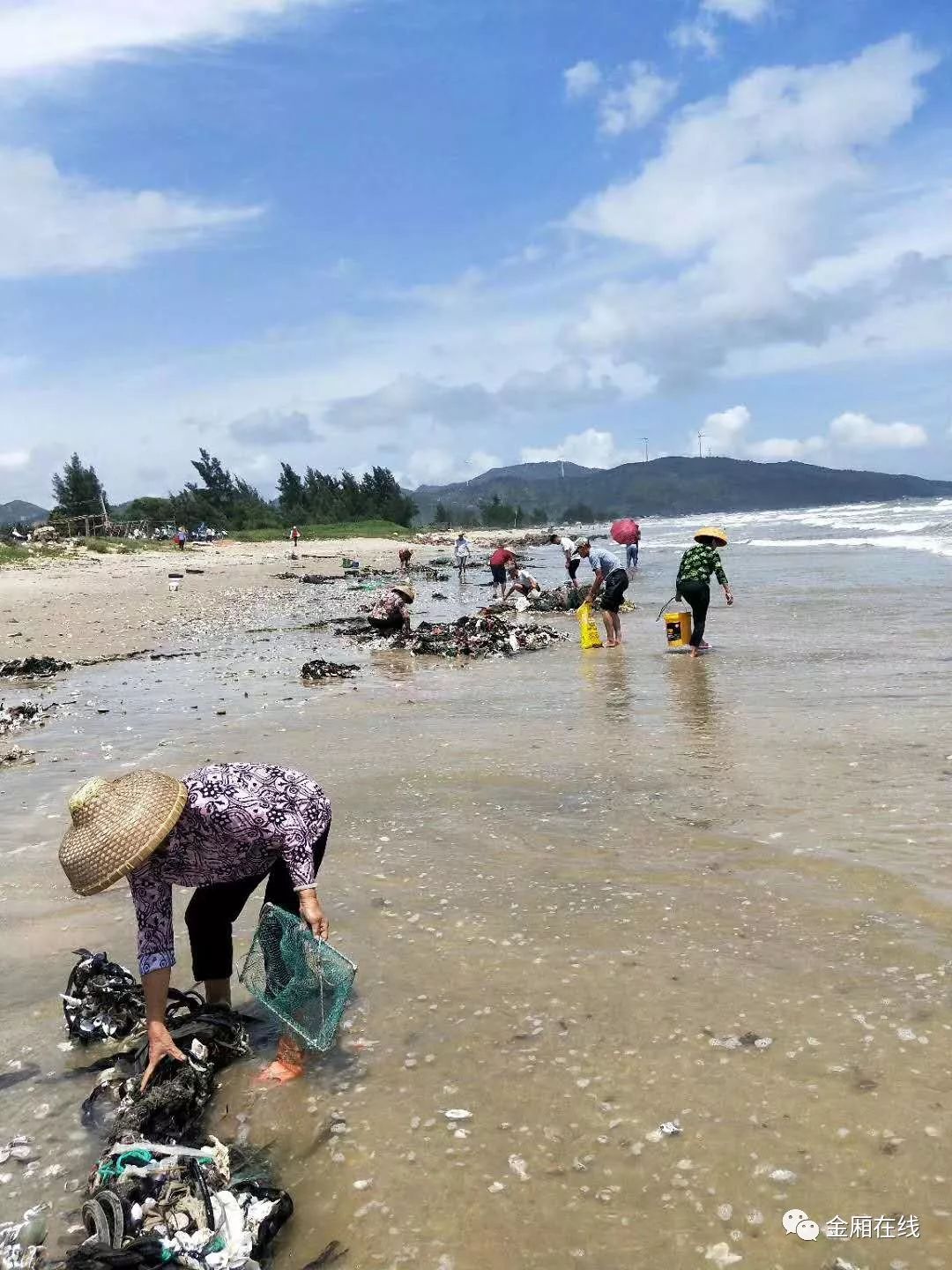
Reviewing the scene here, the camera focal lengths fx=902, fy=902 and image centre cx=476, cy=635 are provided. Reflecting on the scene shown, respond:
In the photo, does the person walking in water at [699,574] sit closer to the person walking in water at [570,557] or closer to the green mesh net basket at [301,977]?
the person walking in water at [570,557]

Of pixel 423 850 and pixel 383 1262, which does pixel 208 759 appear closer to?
pixel 423 850

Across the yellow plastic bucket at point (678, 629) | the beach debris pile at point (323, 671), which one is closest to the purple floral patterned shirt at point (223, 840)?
the beach debris pile at point (323, 671)

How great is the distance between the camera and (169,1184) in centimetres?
288

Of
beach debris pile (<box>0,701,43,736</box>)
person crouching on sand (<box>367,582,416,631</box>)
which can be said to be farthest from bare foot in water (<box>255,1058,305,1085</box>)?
person crouching on sand (<box>367,582,416,631</box>)

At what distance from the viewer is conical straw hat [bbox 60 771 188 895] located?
329 centimetres

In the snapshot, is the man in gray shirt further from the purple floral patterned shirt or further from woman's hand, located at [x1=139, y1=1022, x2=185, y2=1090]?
woman's hand, located at [x1=139, y1=1022, x2=185, y2=1090]

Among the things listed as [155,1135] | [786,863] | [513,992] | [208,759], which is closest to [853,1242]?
[513,992]

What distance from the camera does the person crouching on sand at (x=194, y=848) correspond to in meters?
3.34

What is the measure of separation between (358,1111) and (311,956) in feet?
1.97

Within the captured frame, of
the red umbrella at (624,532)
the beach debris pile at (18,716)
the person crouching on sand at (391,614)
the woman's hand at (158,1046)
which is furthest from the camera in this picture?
the red umbrella at (624,532)

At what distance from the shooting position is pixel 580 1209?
2895 millimetres

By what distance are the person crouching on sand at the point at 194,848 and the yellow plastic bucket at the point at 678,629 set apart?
10324mm

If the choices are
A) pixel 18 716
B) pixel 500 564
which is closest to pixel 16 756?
pixel 18 716

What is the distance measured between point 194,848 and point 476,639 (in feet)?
37.7
